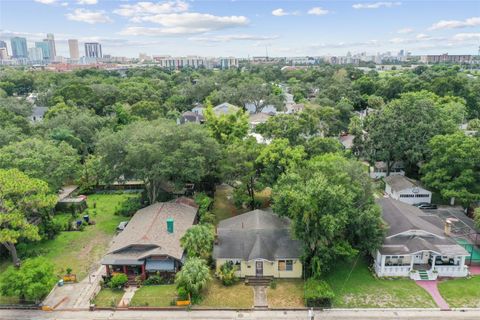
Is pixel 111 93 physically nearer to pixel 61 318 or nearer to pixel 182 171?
pixel 182 171

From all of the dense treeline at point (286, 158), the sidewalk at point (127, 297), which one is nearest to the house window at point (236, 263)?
the dense treeline at point (286, 158)

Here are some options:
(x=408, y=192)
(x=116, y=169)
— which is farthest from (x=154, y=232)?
(x=408, y=192)

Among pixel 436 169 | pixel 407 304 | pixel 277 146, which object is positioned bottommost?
pixel 407 304

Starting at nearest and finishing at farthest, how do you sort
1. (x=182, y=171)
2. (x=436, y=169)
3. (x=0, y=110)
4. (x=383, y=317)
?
(x=383, y=317) → (x=182, y=171) → (x=436, y=169) → (x=0, y=110)

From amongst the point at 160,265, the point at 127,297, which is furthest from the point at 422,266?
the point at 127,297

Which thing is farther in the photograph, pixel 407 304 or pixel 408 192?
pixel 408 192

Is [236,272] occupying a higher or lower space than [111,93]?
lower

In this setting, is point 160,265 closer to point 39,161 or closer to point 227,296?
point 227,296

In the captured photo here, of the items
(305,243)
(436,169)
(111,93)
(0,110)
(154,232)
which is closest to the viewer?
(305,243)
